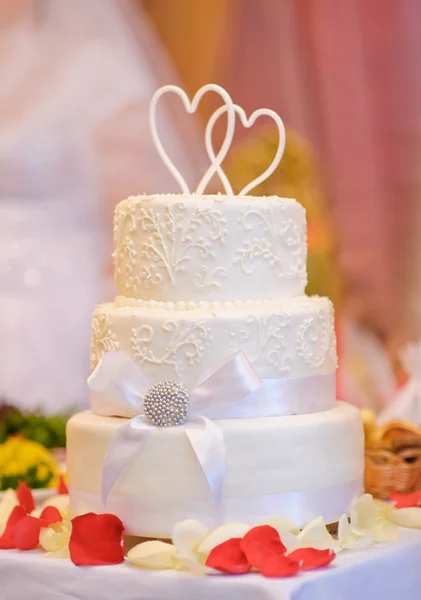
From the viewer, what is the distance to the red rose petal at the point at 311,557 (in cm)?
231

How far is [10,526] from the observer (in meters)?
2.72

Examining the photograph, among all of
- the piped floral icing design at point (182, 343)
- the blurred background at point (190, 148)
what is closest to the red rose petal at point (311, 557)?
the piped floral icing design at point (182, 343)

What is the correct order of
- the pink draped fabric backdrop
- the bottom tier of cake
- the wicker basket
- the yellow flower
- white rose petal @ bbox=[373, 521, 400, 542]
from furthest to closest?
the pink draped fabric backdrop
the yellow flower
the wicker basket
white rose petal @ bbox=[373, 521, 400, 542]
the bottom tier of cake

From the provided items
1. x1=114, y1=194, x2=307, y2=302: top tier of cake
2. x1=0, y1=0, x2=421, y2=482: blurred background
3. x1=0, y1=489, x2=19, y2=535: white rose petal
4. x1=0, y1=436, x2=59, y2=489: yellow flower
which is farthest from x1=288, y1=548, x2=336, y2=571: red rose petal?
x1=0, y1=0, x2=421, y2=482: blurred background

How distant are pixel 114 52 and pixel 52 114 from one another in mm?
575

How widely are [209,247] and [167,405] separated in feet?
1.47

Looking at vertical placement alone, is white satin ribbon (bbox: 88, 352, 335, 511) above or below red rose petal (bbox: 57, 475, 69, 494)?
above

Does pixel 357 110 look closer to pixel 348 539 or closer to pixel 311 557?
pixel 348 539

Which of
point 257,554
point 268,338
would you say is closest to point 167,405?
point 268,338

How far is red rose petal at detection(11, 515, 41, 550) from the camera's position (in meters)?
2.60

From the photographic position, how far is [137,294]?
2.71 m

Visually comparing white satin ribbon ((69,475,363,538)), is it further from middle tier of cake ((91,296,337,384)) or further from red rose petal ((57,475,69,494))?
red rose petal ((57,475,69,494))

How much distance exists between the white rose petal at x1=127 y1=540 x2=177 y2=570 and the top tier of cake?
67cm

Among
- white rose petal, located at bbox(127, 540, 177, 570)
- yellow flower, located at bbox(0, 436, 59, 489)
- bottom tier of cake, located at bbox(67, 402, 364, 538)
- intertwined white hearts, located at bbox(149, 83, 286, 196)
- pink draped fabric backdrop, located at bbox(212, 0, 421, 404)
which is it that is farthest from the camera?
pink draped fabric backdrop, located at bbox(212, 0, 421, 404)
